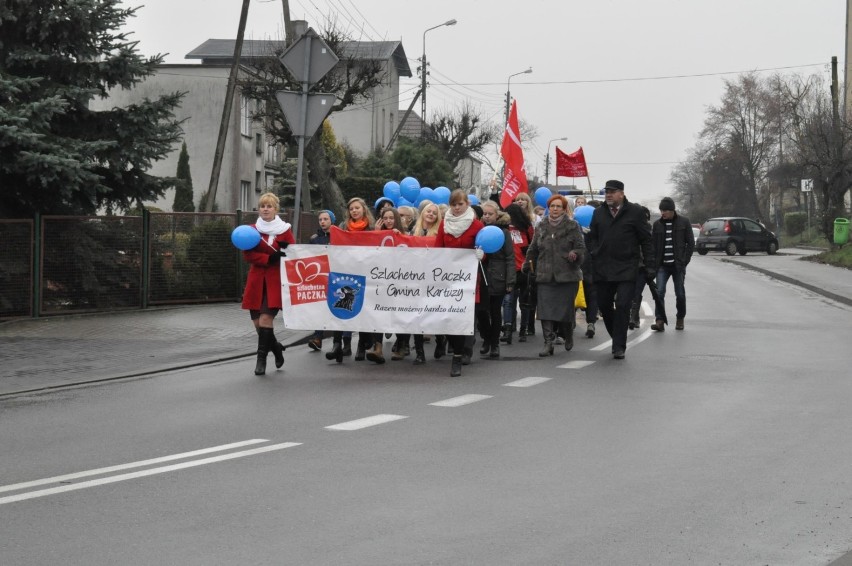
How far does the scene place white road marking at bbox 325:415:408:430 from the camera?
353 inches

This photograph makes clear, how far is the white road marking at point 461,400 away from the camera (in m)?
10.2

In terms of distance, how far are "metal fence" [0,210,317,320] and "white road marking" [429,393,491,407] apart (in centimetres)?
803

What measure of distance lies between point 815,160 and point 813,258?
470 centimetres

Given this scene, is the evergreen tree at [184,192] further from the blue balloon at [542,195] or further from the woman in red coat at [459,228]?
the woman in red coat at [459,228]

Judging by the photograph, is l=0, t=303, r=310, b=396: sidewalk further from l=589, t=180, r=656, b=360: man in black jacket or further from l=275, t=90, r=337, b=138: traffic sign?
l=589, t=180, r=656, b=360: man in black jacket

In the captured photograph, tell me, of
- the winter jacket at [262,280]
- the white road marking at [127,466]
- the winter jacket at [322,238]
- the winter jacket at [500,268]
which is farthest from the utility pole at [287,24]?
the white road marking at [127,466]

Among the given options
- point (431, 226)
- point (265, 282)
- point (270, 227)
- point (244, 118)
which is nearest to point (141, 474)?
point (265, 282)

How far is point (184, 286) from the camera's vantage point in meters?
21.0

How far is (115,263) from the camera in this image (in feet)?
64.2

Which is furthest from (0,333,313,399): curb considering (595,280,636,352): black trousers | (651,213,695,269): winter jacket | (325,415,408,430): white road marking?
(651,213,695,269): winter jacket

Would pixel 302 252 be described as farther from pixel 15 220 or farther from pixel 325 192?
pixel 325 192

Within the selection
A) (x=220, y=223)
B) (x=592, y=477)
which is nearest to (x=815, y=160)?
(x=220, y=223)

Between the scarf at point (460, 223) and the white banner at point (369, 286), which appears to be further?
the white banner at point (369, 286)

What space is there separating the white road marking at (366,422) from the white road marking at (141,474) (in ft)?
2.37
